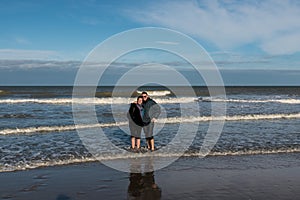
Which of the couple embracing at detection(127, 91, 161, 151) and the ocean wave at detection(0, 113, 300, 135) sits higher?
the couple embracing at detection(127, 91, 161, 151)

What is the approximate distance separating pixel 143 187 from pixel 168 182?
0.66m

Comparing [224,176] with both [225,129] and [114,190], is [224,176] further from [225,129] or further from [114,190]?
[225,129]

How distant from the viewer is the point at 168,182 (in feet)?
25.5

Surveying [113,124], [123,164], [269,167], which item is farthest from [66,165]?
[113,124]

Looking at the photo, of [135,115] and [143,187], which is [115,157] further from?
[143,187]

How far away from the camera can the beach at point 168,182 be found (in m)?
6.93

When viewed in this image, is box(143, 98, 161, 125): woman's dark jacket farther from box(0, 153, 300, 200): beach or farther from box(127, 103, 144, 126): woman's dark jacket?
box(0, 153, 300, 200): beach

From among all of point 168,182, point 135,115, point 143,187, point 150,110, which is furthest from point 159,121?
point 143,187

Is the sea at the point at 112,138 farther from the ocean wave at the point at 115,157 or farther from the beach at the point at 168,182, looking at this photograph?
the beach at the point at 168,182

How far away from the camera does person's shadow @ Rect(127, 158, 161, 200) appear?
6.85 m

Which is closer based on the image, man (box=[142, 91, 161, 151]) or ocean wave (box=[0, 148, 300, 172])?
ocean wave (box=[0, 148, 300, 172])

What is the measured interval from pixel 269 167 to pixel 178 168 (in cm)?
253

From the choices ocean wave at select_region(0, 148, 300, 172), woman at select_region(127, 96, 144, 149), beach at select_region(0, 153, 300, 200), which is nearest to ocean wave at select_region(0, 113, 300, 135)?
woman at select_region(127, 96, 144, 149)

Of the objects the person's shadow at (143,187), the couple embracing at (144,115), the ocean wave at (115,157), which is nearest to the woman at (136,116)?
the couple embracing at (144,115)
